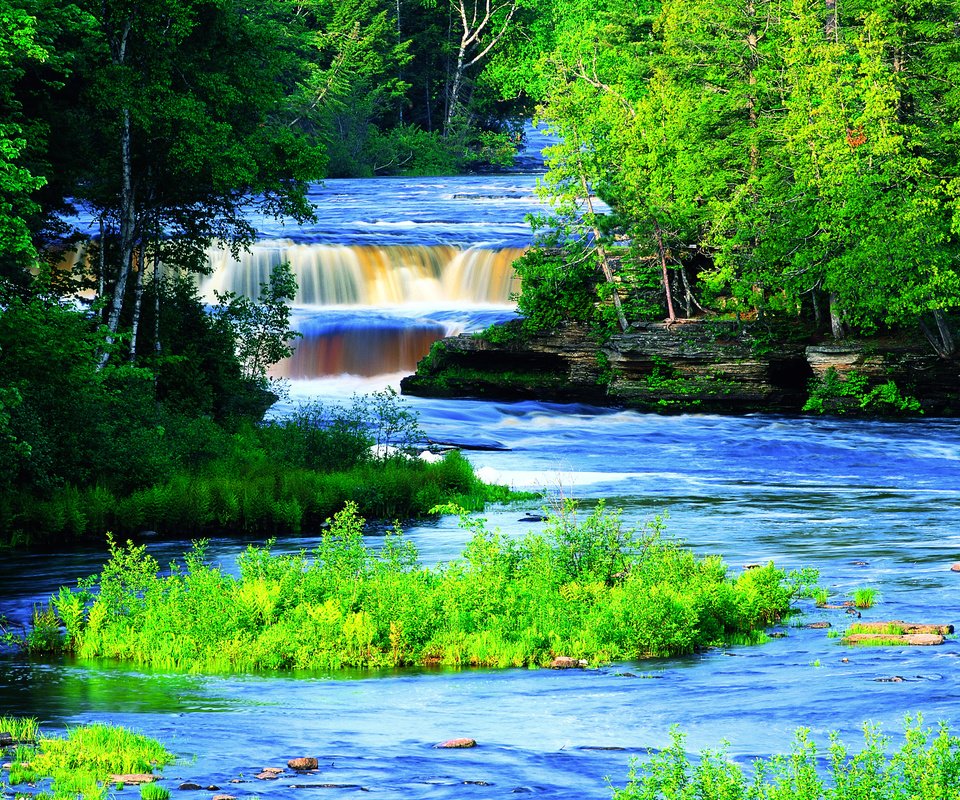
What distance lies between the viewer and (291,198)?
28.7 metres

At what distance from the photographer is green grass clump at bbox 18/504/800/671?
1273cm

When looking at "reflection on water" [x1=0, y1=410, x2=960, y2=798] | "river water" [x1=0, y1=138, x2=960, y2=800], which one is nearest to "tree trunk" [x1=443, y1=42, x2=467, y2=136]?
"river water" [x1=0, y1=138, x2=960, y2=800]

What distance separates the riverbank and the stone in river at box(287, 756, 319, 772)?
30.0 metres

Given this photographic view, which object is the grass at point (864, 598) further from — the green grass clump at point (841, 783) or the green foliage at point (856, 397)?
the green foliage at point (856, 397)

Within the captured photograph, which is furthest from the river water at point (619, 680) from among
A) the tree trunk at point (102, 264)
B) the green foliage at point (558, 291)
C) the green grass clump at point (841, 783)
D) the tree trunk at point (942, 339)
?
the green foliage at point (558, 291)

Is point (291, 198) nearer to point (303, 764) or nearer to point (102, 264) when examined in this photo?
point (102, 264)

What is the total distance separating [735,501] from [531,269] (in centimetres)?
1811

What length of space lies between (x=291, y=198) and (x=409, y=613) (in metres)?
17.2

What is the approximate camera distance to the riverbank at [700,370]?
122 feet

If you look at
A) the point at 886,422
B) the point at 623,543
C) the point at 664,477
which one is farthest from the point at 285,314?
the point at 623,543

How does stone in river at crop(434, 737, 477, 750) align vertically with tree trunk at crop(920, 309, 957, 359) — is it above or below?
below

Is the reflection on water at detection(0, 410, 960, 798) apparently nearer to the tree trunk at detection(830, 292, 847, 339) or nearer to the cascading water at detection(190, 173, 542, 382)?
the tree trunk at detection(830, 292, 847, 339)

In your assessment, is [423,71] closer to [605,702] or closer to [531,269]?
[531,269]

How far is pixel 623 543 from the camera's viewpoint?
604 inches
